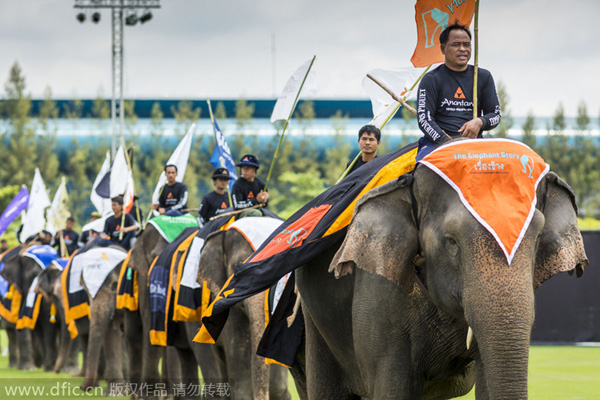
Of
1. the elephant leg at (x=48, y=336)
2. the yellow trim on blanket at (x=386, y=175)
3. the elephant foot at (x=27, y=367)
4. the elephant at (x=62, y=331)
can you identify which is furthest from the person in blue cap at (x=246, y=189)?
the elephant foot at (x=27, y=367)

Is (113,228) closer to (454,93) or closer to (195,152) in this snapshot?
(454,93)

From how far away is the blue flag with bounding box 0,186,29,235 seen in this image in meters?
21.0

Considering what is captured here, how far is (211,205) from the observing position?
1244cm

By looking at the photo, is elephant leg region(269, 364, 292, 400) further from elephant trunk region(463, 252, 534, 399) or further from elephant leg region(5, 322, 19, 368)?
elephant leg region(5, 322, 19, 368)

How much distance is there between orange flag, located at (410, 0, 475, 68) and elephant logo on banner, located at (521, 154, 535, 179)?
58.1 inches

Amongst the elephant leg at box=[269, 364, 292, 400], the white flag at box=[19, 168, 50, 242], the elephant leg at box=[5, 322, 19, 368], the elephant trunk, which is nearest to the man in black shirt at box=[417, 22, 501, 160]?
the elephant trunk

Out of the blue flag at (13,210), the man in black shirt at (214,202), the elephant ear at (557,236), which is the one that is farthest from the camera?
the blue flag at (13,210)

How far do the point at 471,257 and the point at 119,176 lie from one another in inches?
503

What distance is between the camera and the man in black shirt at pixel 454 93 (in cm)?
568

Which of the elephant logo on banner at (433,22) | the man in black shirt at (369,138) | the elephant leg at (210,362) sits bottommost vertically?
the elephant leg at (210,362)

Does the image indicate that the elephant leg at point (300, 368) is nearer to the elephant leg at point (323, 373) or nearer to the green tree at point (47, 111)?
the elephant leg at point (323, 373)

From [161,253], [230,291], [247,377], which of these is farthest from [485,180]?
[161,253]

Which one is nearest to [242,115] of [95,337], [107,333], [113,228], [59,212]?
[59,212]

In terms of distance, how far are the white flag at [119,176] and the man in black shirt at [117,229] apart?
923 mm
